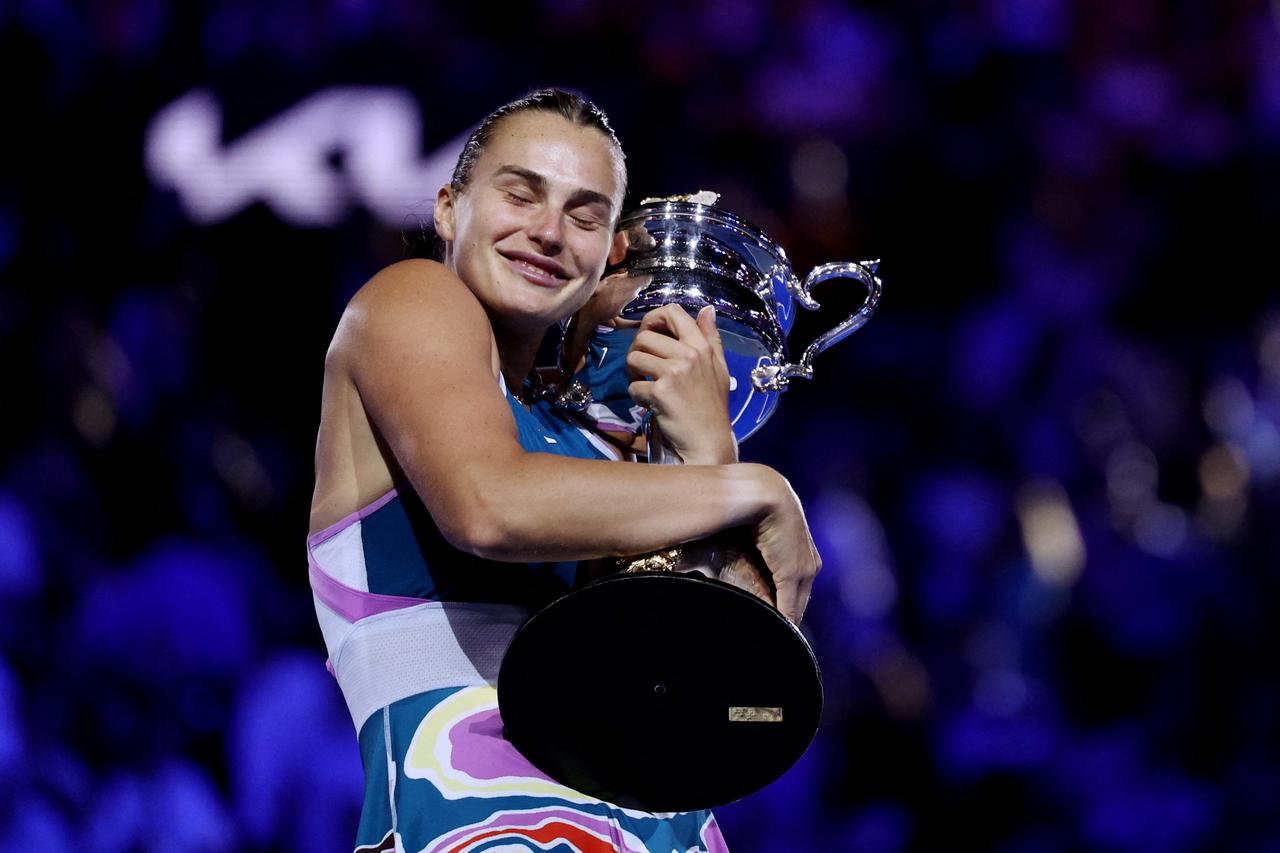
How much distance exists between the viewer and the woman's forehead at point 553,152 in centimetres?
132

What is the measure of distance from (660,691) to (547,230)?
18.0 inches

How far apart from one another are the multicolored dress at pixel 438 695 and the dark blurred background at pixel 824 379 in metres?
1.67

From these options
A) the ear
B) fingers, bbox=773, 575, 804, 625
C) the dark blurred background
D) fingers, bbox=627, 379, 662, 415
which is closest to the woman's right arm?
fingers, bbox=773, 575, 804, 625

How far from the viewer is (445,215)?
4.71 ft

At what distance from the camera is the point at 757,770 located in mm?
1126

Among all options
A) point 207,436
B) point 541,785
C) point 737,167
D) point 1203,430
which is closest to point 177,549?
point 207,436

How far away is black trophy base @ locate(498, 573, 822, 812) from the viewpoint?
3.40 feet

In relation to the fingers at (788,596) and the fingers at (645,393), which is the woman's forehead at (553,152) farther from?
the fingers at (788,596)

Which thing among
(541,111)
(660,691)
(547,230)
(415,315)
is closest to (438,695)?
(660,691)

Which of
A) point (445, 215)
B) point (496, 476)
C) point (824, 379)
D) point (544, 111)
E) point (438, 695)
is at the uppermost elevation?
point (544, 111)

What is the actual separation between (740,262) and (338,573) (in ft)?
1.77

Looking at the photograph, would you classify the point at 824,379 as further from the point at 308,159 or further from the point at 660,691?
the point at 660,691

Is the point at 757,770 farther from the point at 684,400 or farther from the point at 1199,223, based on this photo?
the point at 1199,223

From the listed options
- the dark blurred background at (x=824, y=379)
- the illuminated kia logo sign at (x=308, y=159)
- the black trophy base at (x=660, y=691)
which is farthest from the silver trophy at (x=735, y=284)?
the illuminated kia logo sign at (x=308, y=159)
